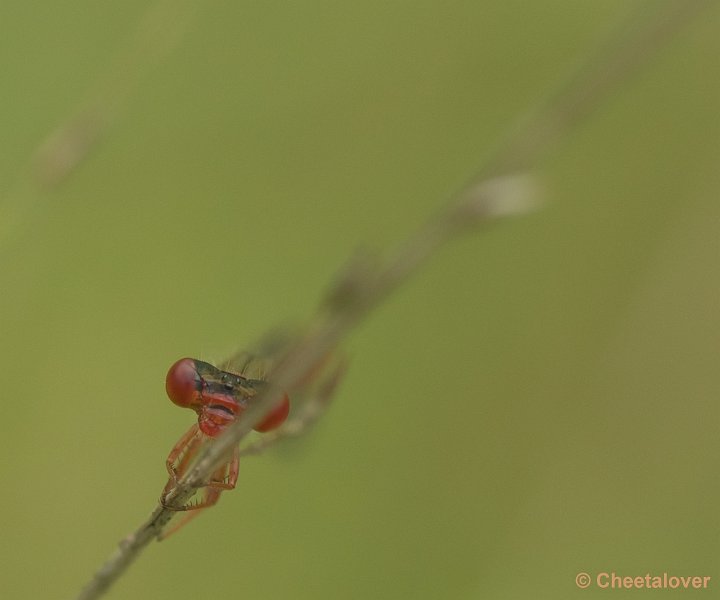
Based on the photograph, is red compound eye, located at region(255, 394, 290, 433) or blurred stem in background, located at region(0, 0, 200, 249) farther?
blurred stem in background, located at region(0, 0, 200, 249)

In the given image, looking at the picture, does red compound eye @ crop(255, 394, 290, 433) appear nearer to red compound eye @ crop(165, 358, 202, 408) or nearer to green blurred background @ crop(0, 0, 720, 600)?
red compound eye @ crop(165, 358, 202, 408)

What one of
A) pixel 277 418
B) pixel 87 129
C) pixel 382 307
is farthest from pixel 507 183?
pixel 382 307

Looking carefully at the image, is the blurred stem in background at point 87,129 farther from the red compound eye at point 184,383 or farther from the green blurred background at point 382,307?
the green blurred background at point 382,307

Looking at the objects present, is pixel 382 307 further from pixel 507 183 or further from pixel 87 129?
pixel 507 183

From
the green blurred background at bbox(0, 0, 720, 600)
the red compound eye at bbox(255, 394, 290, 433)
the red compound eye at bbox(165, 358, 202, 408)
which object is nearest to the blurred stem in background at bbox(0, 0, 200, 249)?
the red compound eye at bbox(165, 358, 202, 408)

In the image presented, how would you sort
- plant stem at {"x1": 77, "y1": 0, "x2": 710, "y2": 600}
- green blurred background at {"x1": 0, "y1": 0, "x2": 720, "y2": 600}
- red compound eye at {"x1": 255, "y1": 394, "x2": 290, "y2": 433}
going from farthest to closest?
green blurred background at {"x1": 0, "y1": 0, "x2": 720, "y2": 600} < red compound eye at {"x1": 255, "y1": 394, "x2": 290, "y2": 433} < plant stem at {"x1": 77, "y1": 0, "x2": 710, "y2": 600}

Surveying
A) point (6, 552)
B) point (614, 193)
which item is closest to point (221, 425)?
point (6, 552)
